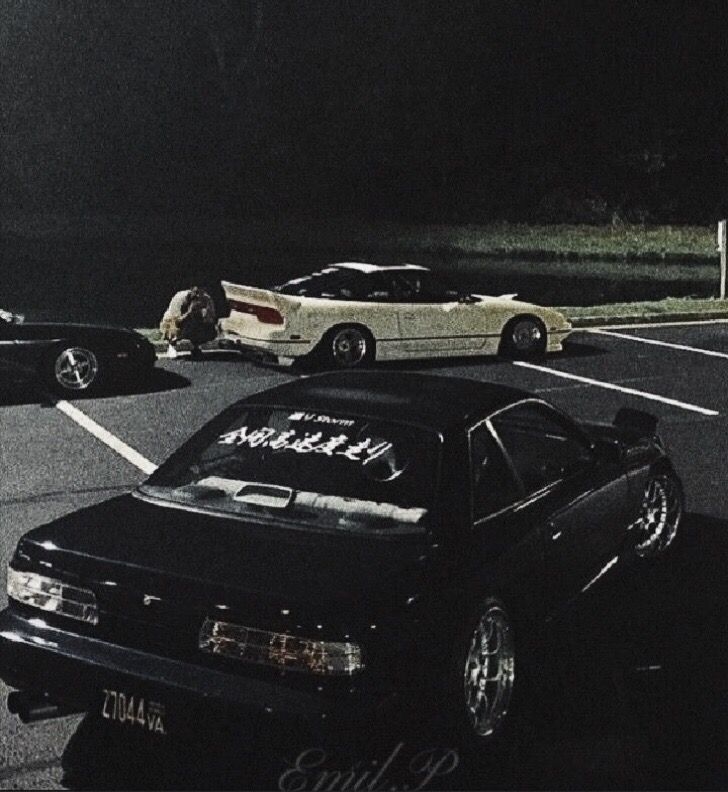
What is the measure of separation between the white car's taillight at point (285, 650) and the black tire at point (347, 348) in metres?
10.7

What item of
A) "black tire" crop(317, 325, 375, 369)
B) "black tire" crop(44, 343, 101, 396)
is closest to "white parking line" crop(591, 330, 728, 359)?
"black tire" crop(317, 325, 375, 369)

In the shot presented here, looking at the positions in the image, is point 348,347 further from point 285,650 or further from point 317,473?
point 285,650

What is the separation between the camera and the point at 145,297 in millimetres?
32250

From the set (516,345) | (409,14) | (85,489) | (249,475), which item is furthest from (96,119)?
(249,475)

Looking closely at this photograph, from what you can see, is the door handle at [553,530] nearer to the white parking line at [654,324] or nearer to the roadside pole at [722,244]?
the white parking line at [654,324]

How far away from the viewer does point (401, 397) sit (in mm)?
6098

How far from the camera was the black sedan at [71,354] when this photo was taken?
1349 cm

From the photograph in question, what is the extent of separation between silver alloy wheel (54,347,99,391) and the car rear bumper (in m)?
8.61

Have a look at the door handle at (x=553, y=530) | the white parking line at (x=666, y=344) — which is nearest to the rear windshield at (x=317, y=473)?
the door handle at (x=553, y=530)

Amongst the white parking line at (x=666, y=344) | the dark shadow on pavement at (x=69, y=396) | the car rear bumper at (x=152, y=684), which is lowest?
the white parking line at (x=666, y=344)

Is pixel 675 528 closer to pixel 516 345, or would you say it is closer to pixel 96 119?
pixel 516 345

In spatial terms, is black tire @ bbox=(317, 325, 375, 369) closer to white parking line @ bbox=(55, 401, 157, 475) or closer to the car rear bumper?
white parking line @ bbox=(55, 401, 157, 475)

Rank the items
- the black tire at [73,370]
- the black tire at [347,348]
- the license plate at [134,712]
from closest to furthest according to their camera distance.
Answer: the license plate at [134,712], the black tire at [73,370], the black tire at [347,348]

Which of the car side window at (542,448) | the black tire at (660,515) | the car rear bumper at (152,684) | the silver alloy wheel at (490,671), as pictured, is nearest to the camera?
the car rear bumper at (152,684)
